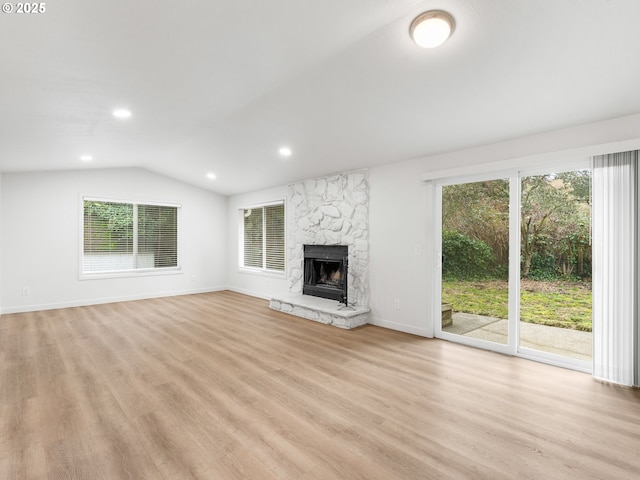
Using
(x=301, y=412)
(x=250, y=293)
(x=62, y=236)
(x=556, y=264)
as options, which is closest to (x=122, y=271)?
(x=62, y=236)

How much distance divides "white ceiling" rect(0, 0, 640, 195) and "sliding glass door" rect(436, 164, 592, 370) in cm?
62

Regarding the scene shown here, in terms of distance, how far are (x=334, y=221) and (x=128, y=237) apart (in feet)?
14.8

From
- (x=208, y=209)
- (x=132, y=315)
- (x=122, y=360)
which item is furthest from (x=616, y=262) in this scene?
(x=208, y=209)

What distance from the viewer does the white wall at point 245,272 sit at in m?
6.72

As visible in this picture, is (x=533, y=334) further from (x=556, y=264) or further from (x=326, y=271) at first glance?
(x=326, y=271)

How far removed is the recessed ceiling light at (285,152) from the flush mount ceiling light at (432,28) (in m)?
2.71

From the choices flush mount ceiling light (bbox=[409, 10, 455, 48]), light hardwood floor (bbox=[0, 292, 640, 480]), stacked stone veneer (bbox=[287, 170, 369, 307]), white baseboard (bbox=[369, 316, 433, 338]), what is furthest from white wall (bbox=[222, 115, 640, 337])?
flush mount ceiling light (bbox=[409, 10, 455, 48])

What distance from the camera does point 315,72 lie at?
9.23 feet

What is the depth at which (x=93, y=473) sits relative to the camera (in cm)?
178

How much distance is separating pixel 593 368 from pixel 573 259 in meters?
1.03

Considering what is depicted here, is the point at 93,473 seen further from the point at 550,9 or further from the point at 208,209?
the point at 208,209

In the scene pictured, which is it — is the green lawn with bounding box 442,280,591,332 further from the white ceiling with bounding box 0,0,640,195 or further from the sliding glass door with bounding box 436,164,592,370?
the white ceiling with bounding box 0,0,640,195

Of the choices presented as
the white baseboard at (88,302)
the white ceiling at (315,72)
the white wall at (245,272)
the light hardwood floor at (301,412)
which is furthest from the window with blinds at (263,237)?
the light hardwood floor at (301,412)

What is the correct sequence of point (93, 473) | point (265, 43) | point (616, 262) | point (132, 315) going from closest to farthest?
1. point (93, 473)
2. point (265, 43)
3. point (616, 262)
4. point (132, 315)
